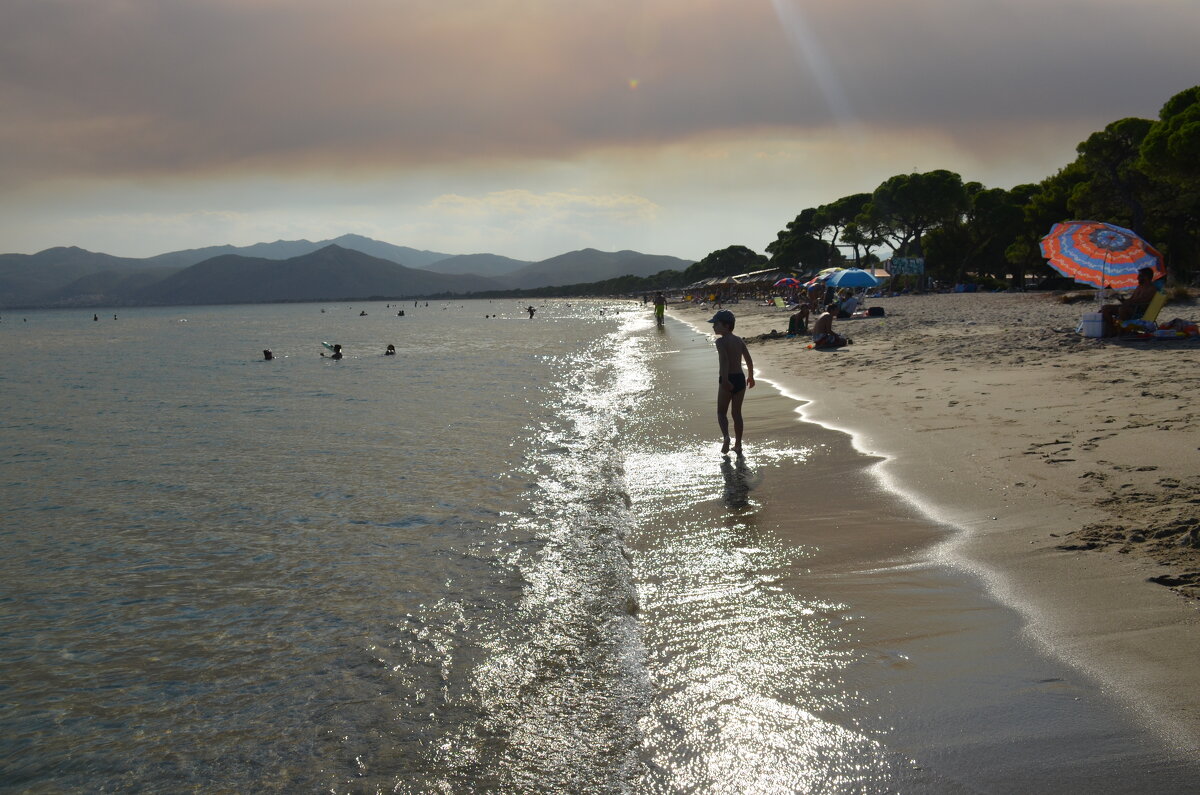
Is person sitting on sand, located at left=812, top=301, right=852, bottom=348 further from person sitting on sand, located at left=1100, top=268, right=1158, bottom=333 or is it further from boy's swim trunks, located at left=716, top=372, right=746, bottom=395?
boy's swim trunks, located at left=716, top=372, right=746, bottom=395

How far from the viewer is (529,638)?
5285 millimetres

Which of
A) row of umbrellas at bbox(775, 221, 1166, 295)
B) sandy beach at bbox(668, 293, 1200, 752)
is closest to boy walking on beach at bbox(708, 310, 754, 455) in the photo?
sandy beach at bbox(668, 293, 1200, 752)


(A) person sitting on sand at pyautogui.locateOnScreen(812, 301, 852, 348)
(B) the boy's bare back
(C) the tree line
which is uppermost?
(C) the tree line

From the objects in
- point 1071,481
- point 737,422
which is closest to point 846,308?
point 737,422

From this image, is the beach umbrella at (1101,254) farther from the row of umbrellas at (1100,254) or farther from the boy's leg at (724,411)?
the boy's leg at (724,411)

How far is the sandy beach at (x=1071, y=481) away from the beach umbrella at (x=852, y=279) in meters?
17.5

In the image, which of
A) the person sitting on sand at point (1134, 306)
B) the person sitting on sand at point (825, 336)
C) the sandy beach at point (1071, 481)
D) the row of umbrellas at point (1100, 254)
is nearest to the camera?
the sandy beach at point (1071, 481)

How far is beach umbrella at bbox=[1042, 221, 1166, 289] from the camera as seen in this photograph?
1803cm

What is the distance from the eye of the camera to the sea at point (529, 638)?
11.9ft

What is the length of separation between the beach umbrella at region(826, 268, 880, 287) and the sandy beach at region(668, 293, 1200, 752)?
17.5m

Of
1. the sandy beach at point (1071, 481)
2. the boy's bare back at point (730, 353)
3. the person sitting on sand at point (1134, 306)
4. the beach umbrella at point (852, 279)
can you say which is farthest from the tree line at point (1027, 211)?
the boy's bare back at point (730, 353)

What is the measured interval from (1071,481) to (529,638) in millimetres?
5174

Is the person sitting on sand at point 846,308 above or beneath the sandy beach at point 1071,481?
above

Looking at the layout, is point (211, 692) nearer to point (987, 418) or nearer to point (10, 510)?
point (10, 510)
